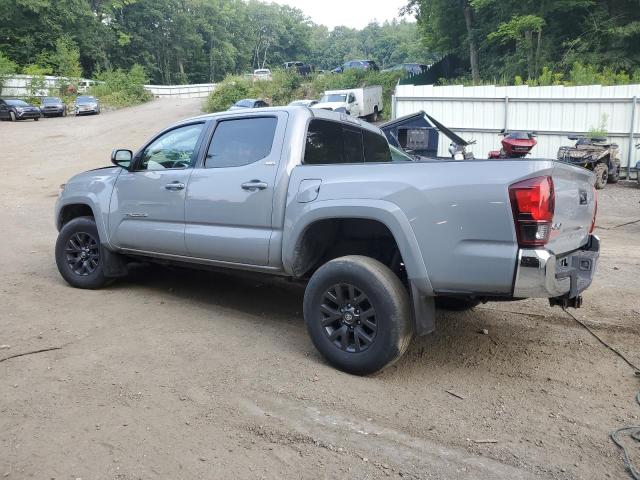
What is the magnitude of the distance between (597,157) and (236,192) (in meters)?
10.9

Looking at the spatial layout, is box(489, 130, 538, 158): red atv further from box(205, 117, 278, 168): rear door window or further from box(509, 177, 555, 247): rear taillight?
box(509, 177, 555, 247): rear taillight

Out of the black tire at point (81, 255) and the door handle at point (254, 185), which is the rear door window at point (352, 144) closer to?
the door handle at point (254, 185)

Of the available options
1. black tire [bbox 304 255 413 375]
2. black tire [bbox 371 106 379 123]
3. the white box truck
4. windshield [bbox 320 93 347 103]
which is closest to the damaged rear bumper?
black tire [bbox 304 255 413 375]

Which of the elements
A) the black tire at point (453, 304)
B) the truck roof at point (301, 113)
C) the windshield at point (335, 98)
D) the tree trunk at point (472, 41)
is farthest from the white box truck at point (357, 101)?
the black tire at point (453, 304)

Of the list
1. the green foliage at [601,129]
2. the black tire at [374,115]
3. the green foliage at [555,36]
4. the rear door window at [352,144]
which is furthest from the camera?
the black tire at [374,115]

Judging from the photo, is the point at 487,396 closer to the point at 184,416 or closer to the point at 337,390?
the point at 337,390

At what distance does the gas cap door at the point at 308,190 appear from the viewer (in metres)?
4.33

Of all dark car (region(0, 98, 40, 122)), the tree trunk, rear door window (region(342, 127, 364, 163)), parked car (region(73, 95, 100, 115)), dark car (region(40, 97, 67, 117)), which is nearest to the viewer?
rear door window (region(342, 127, 364, 163))

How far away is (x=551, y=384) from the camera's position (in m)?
3.97

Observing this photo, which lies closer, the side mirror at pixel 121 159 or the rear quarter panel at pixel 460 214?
the rear quarter panel at pixel 460 214

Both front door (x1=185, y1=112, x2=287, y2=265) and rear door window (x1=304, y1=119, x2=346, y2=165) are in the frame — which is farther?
rear door window (x1=304, y1=119, x2=346, y2=165)

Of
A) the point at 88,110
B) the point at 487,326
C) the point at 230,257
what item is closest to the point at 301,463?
the point at 230,257

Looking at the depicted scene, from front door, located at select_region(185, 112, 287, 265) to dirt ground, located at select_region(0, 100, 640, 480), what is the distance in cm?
74

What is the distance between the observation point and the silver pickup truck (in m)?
3.54
